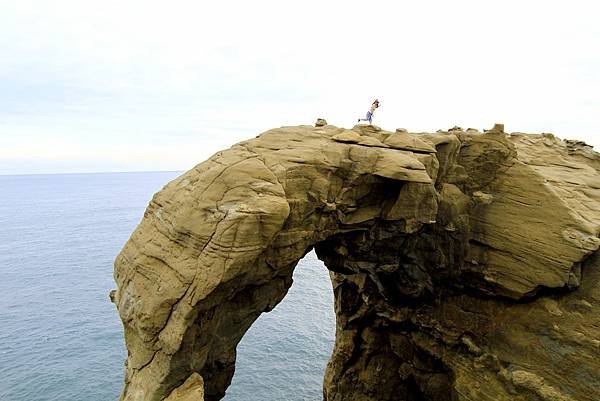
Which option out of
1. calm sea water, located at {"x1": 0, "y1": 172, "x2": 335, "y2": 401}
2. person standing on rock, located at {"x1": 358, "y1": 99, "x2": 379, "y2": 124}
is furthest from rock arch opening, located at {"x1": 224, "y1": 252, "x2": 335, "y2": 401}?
person standing on rock, located at {"x1": 358, "y1": 99, "x2": 379, "y2": 124}

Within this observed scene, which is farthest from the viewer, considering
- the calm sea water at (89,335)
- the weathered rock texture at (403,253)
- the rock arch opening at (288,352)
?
the calm sea water at (89,335)

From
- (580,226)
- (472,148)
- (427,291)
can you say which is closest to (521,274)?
(580,226)

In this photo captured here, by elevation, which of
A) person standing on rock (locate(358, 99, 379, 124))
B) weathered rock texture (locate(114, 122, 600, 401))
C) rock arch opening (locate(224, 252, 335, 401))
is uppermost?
person standing on rock (locate(358, 99, 379, 124))

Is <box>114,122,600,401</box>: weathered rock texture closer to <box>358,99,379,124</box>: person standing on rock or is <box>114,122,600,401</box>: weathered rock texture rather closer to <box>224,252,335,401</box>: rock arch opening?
<box>358,99,379,124</box>: person standing on rock

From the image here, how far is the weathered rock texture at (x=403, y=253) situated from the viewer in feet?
33.0

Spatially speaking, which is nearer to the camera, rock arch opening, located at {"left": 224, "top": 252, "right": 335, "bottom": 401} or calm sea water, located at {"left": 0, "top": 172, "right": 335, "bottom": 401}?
rock arch opening, located at {"left": 224, "top": 252, "right": 335, "bottom": 401}

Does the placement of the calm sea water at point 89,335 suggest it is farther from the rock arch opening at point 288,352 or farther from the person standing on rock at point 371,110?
the person standing on rock at point 371,110

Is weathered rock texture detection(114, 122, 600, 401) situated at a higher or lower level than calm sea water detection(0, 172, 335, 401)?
higher

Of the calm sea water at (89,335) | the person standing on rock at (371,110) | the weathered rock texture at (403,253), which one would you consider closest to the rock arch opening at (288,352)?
the calm sea water at (89,335)

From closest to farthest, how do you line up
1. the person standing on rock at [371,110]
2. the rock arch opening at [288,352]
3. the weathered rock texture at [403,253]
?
the weathered rock texture at [403,253] → the person standing on rock at [371,110] → the rock arch opening at [288,352]

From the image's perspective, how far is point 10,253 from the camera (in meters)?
65.4

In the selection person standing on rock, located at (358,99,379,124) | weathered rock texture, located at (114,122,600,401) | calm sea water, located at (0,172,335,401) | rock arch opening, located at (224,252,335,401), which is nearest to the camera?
weathered rock texture, located at (114,122,600,401)

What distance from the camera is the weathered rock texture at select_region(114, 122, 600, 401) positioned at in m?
10.1

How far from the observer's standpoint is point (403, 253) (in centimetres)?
1568
